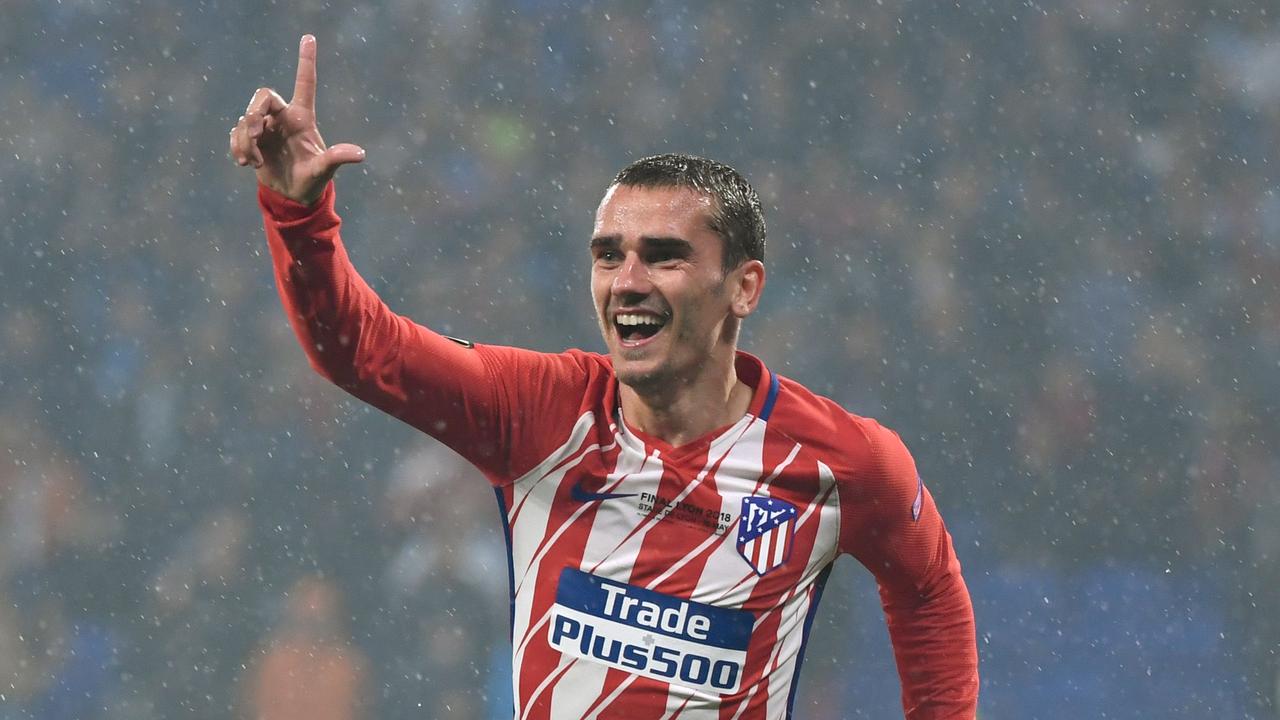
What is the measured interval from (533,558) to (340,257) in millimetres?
699

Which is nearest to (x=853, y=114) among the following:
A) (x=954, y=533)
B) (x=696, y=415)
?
(x=954, y=533)

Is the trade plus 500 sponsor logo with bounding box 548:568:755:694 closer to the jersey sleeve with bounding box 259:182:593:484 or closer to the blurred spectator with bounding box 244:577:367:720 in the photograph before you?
the jersey sleeve with bounding box 259:182:593:484

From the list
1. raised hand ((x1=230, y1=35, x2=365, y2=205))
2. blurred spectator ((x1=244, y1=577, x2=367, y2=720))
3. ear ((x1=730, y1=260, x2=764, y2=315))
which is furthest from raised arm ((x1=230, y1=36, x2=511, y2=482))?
blurred spectator ((x1=244, y1=577, x2=367, y2=720))

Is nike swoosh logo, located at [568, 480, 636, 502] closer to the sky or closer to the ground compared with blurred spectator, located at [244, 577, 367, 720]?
closer to the ground

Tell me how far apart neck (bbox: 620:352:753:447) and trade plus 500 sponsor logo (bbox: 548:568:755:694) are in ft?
1.01

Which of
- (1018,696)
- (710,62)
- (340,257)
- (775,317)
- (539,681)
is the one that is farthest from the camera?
(710,62)

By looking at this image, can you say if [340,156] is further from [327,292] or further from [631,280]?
[631,280]

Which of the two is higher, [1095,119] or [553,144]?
[1095,119]

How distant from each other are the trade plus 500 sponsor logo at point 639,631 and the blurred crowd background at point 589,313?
11.7 feet

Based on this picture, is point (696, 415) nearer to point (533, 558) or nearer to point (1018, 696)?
point (533, 558)

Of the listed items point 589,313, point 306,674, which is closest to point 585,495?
point 306,674

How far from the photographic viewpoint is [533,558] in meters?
2.72

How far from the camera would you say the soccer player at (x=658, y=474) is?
104 inches

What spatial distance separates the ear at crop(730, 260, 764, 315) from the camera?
9.22 ft
